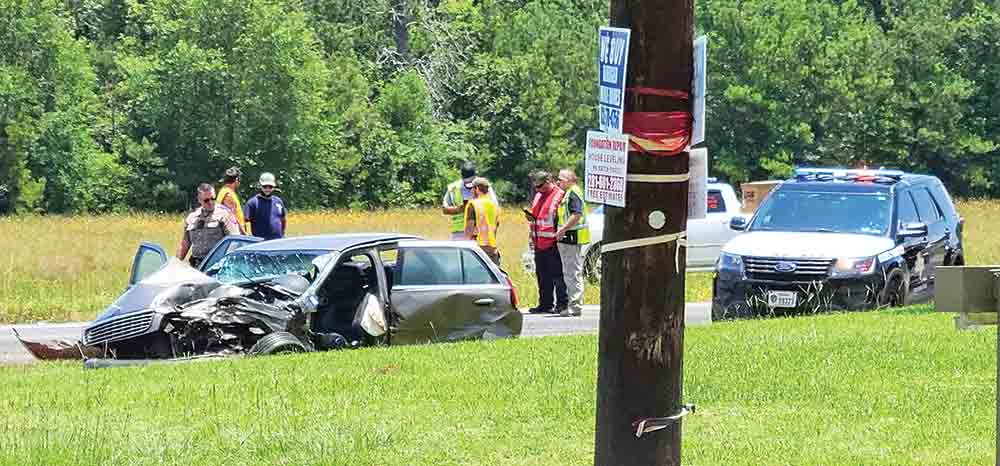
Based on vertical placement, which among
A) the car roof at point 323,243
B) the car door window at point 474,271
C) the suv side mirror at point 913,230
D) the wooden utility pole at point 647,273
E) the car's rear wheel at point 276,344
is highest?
the wooden utility pole at point 647,273

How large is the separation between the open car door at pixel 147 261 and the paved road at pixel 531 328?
7.18 ft

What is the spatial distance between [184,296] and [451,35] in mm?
59641

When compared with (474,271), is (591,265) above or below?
below

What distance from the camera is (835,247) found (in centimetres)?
1619

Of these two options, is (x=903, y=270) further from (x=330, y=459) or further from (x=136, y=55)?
(x=136, y=55)

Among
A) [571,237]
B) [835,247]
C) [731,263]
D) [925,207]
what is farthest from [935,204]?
[571,237]

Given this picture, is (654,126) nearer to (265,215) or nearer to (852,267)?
(852,267)

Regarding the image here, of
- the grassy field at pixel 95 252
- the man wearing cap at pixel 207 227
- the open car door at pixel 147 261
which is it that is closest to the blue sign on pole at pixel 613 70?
the open car door at pixel 147 261

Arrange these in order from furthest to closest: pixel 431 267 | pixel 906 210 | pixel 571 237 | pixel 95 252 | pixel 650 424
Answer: pixel 95 252 → pixel 571 237 → pixel 906 210 → pixel 431 267 → pixel 650 424

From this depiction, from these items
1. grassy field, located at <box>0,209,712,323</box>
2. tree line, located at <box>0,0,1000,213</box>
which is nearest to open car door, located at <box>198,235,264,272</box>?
grassy field, located at <box>0,209,712,323</box>

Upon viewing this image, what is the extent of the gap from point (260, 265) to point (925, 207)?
27.2ft

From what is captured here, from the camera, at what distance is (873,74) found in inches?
2908

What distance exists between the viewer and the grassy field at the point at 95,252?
20766 millimetres

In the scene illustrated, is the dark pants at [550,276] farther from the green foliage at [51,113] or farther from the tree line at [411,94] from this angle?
the green foliage at [51,113]
